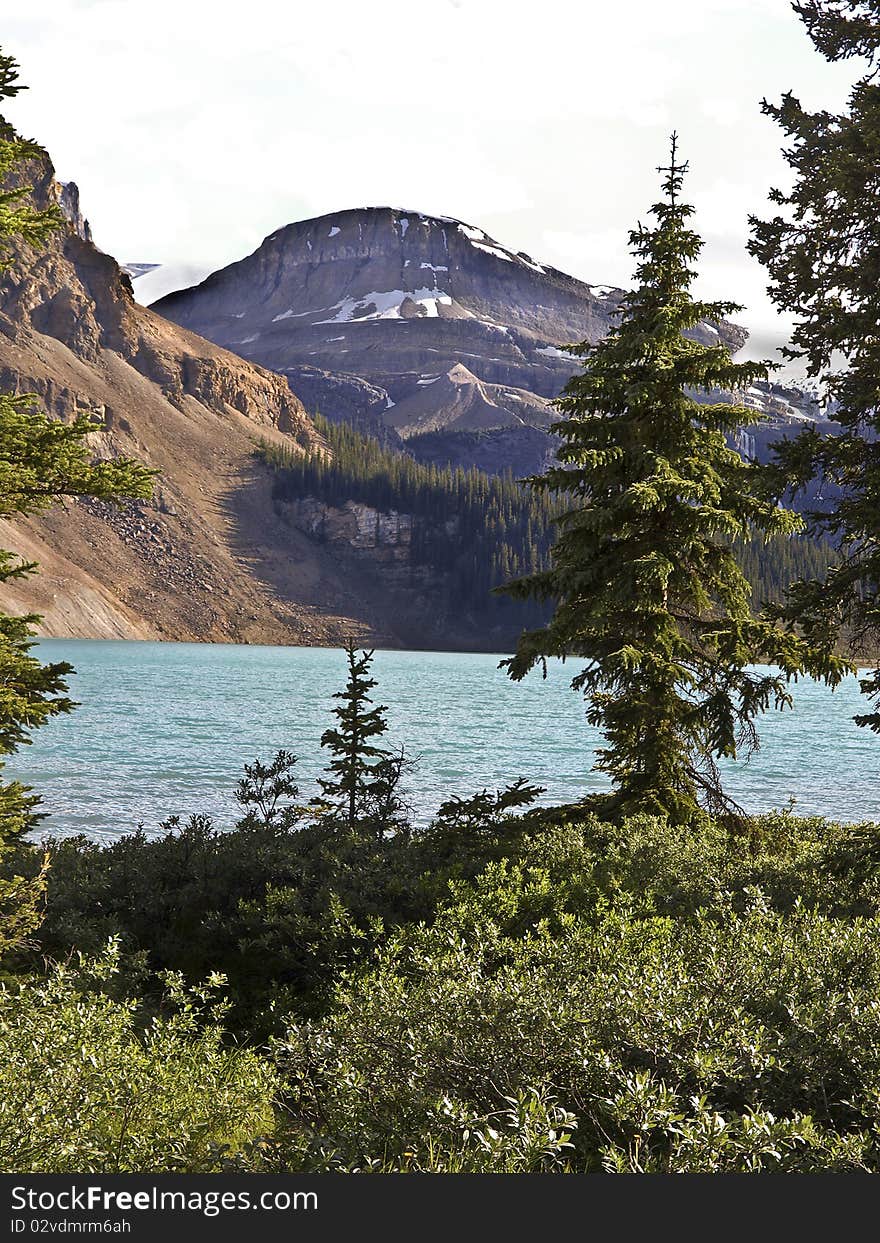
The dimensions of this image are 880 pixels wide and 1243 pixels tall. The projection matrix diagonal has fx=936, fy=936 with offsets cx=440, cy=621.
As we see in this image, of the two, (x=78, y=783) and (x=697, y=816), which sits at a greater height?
(x=697, y=816)

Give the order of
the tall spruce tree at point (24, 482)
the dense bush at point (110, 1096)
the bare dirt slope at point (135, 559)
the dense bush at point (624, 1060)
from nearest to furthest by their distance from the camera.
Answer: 1. the dense bush at point (624, 1060)
2. the dense bush at point (110, 1096)
3. the tall spruce tree at point (24, 482)
4. the bare dirt slope at point (135, 559)

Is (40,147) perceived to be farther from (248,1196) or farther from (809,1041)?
(809,1041)

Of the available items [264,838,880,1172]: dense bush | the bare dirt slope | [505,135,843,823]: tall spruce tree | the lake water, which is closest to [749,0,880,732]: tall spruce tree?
[505,135,843,823]: tall spruce tree

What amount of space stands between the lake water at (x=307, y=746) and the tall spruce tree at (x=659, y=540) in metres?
15.0

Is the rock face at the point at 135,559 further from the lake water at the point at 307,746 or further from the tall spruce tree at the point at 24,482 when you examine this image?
the tall spruce tree at the point at 24,482

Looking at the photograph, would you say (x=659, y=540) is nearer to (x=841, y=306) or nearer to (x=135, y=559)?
(x=841, y=306)

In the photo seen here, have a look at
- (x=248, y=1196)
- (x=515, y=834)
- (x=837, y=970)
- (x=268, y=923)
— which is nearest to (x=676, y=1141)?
(x=248, y=1196)

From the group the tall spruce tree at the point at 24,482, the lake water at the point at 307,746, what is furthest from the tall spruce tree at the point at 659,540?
the lake water at the point at 307,746

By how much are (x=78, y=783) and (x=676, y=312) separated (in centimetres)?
2675

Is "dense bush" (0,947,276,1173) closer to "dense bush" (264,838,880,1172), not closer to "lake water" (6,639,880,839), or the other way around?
"dense bush" (264,838,880,1172)

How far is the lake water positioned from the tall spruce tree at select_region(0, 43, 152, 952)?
15.6 m

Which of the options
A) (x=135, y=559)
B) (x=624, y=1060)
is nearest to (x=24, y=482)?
(x=624, y=1060)

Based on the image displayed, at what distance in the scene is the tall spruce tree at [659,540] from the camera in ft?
48.2

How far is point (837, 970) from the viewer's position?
667 centimetres
